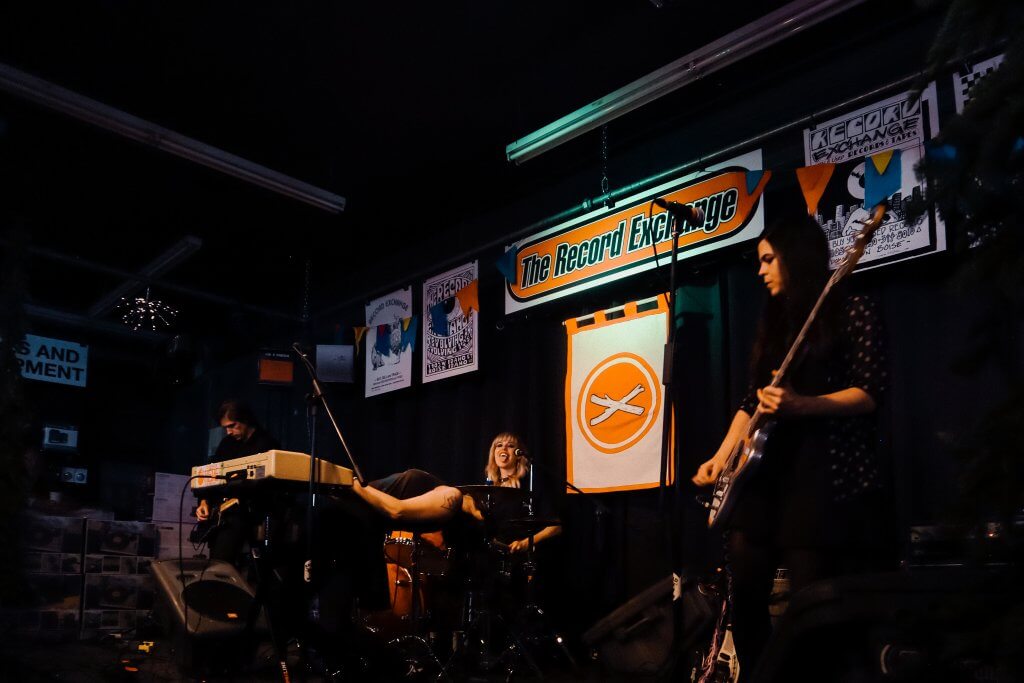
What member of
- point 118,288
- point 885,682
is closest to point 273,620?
point 885,682

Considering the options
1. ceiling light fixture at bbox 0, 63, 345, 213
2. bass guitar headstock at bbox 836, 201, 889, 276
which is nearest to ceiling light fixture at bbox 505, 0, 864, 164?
ceiling light fixture at bbox 0, 63, 345, 213

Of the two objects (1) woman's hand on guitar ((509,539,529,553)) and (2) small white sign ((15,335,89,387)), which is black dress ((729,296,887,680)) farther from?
(2) small white sign ((15,335,89,387))

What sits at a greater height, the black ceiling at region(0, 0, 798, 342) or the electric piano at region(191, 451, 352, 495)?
the black ceiling at region(0, 0, 798, 342)

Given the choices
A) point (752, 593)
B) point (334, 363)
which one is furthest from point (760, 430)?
point (334, 363)

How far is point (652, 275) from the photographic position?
5195 mm

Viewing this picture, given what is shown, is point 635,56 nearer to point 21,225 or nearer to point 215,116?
point 215,116

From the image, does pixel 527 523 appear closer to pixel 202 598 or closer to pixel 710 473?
pixel 202 598

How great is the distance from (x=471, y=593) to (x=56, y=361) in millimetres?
7116

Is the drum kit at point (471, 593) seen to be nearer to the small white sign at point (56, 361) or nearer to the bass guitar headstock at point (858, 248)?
the bass guitar headstock at point (858, 248)

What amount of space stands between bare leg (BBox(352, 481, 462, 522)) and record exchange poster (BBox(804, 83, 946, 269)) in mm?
2111

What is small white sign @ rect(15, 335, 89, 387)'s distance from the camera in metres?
9.27

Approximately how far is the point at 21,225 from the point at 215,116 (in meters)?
3.43

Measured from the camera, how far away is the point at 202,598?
3.62 metres

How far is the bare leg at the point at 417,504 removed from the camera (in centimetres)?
313
